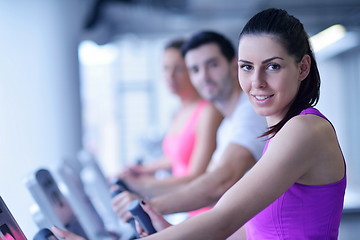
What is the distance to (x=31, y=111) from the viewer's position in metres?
3.80

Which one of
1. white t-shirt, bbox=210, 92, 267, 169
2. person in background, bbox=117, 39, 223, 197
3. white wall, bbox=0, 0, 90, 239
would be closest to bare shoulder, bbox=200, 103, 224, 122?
person in background, bbox=117, 39, 223, 197

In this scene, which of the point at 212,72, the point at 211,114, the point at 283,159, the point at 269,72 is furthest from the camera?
the point at 211,114

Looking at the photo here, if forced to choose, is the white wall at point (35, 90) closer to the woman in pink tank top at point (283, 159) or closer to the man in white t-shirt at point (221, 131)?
the man in white t-shirt at point (221, 131)

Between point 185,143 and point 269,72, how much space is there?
6.25 feet

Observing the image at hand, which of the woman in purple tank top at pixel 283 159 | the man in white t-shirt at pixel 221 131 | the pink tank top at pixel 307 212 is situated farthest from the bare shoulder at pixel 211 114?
the pink tank top at pixel 307 212

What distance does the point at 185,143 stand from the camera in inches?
126

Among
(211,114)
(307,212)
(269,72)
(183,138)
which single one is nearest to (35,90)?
(183,138)

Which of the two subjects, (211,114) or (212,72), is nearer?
(212,72)

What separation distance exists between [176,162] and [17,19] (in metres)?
1.61

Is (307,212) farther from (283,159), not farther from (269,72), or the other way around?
(269,72)

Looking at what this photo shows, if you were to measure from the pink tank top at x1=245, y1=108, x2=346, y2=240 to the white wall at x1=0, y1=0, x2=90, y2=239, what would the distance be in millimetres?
1642

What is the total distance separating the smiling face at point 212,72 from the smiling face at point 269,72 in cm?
107

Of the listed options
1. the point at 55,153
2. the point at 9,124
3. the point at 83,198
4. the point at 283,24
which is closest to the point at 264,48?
the point at 283,24

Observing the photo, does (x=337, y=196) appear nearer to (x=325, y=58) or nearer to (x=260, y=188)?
(x=260, y=188)
